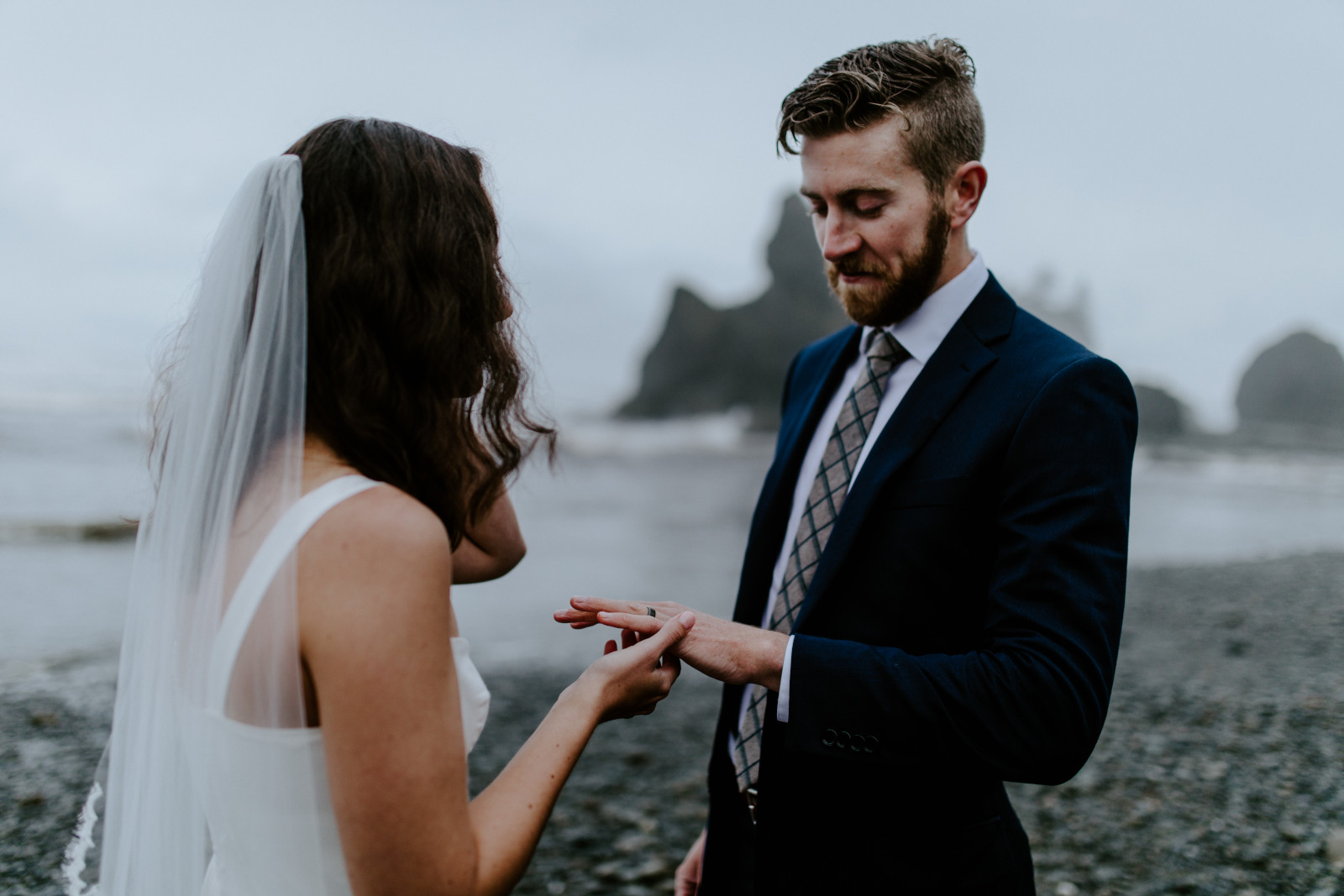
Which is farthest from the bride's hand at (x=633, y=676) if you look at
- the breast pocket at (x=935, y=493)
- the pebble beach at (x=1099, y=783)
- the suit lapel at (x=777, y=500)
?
the pebble beach at (x=1099, y=783)

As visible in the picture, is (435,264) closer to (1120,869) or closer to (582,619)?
(582,619)

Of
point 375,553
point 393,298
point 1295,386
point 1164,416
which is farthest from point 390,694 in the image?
point 1295,386

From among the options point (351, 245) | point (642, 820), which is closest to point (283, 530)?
point (351, 245)

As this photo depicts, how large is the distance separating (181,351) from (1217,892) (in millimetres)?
5475

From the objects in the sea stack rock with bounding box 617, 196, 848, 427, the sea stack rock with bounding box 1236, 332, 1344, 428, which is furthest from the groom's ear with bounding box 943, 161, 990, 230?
the sea stack rock with bounding box 1236, 332, 1344, 428

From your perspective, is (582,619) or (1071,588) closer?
(1071,588)

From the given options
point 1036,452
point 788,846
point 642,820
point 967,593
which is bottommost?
point 642,820

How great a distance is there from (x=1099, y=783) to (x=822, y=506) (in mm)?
5008

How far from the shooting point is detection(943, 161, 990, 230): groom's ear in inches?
86.5

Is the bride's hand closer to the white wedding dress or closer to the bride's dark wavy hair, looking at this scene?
the bride's dark wavy hair

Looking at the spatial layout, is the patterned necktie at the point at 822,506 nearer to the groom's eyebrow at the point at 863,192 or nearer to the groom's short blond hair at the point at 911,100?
the groom's eyebrow at the point at 863,192

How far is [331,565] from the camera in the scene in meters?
1.36

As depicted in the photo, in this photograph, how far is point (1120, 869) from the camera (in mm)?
4676

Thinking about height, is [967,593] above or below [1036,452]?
below
